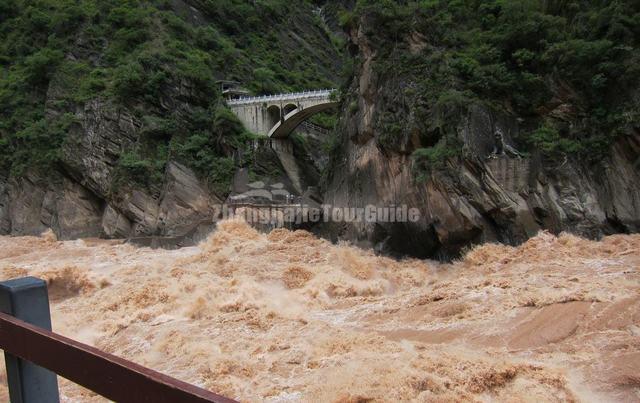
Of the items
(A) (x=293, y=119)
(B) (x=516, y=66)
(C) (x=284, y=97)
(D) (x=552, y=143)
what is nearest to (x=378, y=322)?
(D) (x=552, y=143)

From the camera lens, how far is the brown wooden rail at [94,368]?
62.6 inches

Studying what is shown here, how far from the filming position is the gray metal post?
80.1 inches

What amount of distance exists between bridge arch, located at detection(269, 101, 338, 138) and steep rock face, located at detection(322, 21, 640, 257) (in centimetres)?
1015

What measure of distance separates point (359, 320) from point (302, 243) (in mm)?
10398

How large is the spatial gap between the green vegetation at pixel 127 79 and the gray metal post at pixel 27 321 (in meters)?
28.1

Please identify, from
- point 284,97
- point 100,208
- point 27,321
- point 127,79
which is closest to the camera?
point 27,321

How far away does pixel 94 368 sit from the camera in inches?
71.4

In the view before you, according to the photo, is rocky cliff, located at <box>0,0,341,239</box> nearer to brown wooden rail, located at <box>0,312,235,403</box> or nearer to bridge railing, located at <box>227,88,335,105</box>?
bridge railing, located at <box>227,88,335,105</box>

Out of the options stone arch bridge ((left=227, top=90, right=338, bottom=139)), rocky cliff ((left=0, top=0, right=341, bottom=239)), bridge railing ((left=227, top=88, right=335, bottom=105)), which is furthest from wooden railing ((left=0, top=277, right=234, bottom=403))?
bridge railing ((left=227, top=88, right=335, bottom=105))

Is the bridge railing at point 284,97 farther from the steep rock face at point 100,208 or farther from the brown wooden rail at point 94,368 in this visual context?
the brown wooden rail at point 94,368

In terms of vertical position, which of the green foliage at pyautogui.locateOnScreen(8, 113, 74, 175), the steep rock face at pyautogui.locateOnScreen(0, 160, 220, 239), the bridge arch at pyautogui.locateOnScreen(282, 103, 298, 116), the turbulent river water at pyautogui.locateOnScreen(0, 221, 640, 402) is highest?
the bridge arch at pyautogui.locateOnScreen(282, 103, 298, 116)

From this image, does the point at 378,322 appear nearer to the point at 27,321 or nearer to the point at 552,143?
the point at 552,143

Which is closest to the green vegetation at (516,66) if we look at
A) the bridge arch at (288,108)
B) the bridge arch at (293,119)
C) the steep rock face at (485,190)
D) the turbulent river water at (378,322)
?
the steep rock face at (485,190)

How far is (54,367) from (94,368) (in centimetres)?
25
